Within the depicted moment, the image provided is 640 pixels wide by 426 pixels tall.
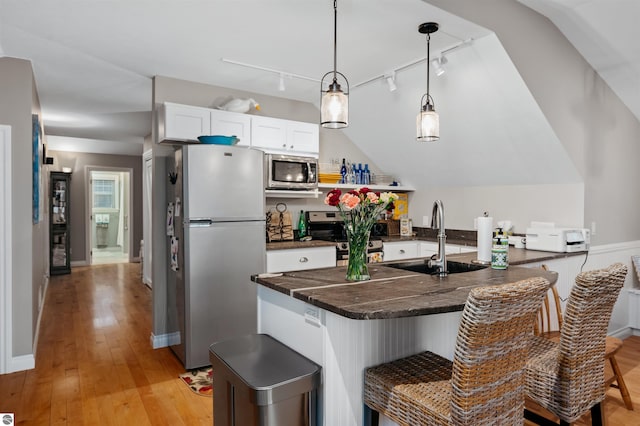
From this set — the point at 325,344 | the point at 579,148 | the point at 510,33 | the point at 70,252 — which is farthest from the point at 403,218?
the point at 70,252

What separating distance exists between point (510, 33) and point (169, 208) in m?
3.04

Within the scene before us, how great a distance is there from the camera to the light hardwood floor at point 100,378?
2.49 m

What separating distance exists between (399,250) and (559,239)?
1653 mm

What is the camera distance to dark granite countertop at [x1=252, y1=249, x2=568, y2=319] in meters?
1.50

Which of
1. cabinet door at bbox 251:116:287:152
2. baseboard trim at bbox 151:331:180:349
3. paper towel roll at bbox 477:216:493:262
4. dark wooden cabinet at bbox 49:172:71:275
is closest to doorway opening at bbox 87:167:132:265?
dark wooden cabinet at bbox 49:172:71:275

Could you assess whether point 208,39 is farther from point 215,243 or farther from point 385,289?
point 385,289

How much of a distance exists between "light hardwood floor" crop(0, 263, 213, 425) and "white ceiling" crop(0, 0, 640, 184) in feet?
8.13

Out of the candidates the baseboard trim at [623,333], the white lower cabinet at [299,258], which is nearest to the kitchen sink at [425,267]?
the white lower cabinet at [299,258]

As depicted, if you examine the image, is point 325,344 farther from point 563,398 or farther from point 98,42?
point 98,42

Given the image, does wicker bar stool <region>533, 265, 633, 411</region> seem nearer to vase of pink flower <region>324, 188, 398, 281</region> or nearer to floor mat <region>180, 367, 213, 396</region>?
vase of pink flower <region>324, 188, 398, 281</region>

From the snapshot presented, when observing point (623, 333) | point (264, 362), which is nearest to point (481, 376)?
point (264, 362)

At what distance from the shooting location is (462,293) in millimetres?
1771

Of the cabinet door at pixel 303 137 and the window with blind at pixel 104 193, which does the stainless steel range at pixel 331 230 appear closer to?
→ the cabinet door at pixel 303 137

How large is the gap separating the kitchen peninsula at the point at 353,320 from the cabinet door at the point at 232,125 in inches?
81.4
